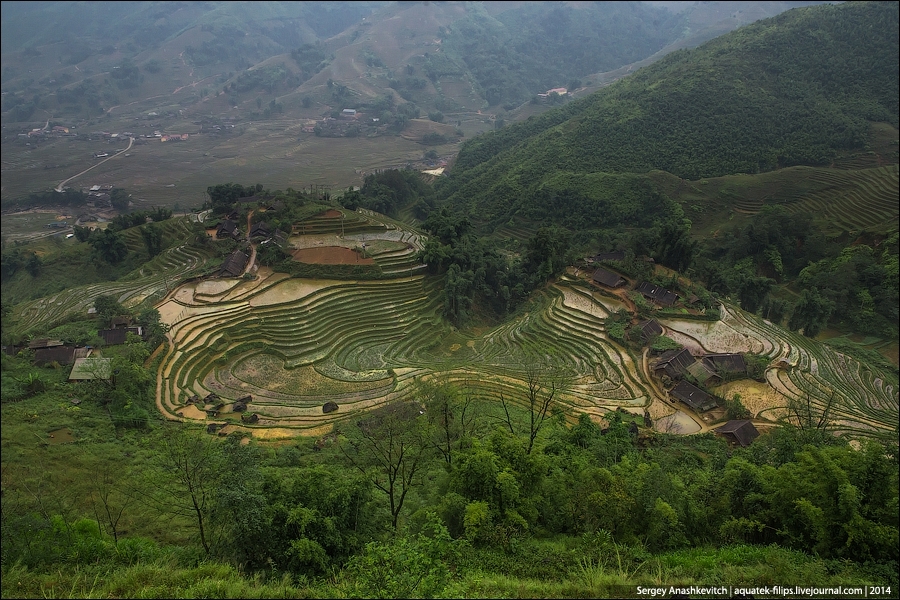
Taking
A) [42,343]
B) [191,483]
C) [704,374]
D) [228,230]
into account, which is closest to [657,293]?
[704,374]

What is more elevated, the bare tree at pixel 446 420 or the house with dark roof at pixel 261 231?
the house with dark roof at pixel 261 231

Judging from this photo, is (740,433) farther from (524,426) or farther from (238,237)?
(238,237)

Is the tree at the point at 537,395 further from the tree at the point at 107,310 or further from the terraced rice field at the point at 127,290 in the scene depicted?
the terraced rice field at the point at 127,290

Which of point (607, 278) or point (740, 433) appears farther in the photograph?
point (607, 278)

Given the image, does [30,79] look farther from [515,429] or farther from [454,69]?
[515,429]

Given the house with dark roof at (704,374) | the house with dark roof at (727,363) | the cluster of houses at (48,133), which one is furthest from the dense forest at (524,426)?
the cluster of houses at (48,133)

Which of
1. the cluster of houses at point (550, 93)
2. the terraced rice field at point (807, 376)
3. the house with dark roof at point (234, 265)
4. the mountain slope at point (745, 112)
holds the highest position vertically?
the cluster of houses at point (550, 93)
